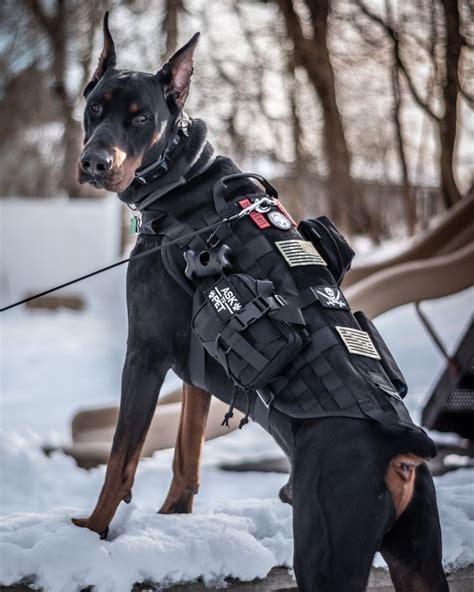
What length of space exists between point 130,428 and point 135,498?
1.90 m

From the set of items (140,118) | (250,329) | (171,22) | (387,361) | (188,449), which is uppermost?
(171,22)

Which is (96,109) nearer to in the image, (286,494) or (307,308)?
(307,308)

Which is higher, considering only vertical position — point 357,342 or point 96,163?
point 96,163

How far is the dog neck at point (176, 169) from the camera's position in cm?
296

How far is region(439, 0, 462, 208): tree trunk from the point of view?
916 cm

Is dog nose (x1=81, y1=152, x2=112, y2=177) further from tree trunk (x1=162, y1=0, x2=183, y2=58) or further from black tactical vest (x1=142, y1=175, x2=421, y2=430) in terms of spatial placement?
tree trunk (x1=162, y1=0, x2=183, y2=58)

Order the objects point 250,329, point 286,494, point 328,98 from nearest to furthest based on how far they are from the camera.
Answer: point 250,329
point 286,494
point 328,98

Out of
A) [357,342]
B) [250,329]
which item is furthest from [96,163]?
[357,342]

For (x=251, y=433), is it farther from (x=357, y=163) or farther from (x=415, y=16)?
(x=357, y=163)

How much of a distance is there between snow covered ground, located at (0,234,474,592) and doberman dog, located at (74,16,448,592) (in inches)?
6.5

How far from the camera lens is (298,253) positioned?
9.08 ft

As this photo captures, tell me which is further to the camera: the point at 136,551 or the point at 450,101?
the point at 450,101

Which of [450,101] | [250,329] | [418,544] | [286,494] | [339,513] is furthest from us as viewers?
[450,101]

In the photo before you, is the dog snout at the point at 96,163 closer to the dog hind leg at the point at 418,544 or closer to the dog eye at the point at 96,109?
the dog eye at the point at 96,109
